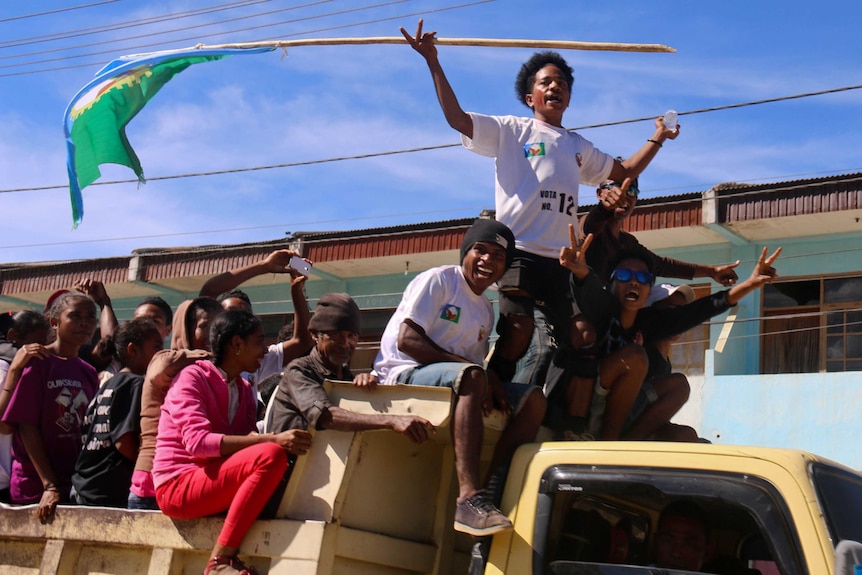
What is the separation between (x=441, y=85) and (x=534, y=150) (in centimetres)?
58

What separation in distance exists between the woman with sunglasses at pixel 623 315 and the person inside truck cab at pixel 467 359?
0.38 m

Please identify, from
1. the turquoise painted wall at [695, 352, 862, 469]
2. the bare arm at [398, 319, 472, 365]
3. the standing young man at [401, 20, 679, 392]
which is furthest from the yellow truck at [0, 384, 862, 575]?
the turquoise painted wall at [695, 352, 862, 469]

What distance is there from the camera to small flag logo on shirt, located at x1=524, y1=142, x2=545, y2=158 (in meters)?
5.12

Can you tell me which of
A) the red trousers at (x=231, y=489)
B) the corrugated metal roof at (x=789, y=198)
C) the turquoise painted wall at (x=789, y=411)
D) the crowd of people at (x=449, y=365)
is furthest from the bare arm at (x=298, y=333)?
the corrugated metal roof at (x=789, y=198)

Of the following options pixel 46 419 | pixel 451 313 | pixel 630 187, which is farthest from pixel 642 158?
pixel 46 419

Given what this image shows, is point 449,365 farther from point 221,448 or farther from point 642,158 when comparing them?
point 642,158

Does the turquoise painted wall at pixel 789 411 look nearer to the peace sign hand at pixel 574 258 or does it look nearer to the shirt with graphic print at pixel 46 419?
the peace sign hand at pixel 574 258

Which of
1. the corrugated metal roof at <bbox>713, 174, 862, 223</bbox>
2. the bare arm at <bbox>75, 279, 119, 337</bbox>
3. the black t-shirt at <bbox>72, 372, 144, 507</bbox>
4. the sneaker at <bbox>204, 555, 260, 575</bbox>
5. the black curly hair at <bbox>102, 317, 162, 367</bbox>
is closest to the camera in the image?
the sneaker at <bbox>204, 555, 260, 575</bbox>

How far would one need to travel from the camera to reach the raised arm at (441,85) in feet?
16.4

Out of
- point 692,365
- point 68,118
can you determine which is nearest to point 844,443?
point 692,365

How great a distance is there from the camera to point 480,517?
3262 mm

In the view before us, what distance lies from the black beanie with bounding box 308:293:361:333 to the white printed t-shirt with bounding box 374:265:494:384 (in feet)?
0.55

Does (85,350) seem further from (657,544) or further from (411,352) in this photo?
(657,544)

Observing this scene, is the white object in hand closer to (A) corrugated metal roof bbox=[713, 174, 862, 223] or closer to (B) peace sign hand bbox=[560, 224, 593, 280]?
(B) peace sign hand bbox=[560, 224, 593, 280]
